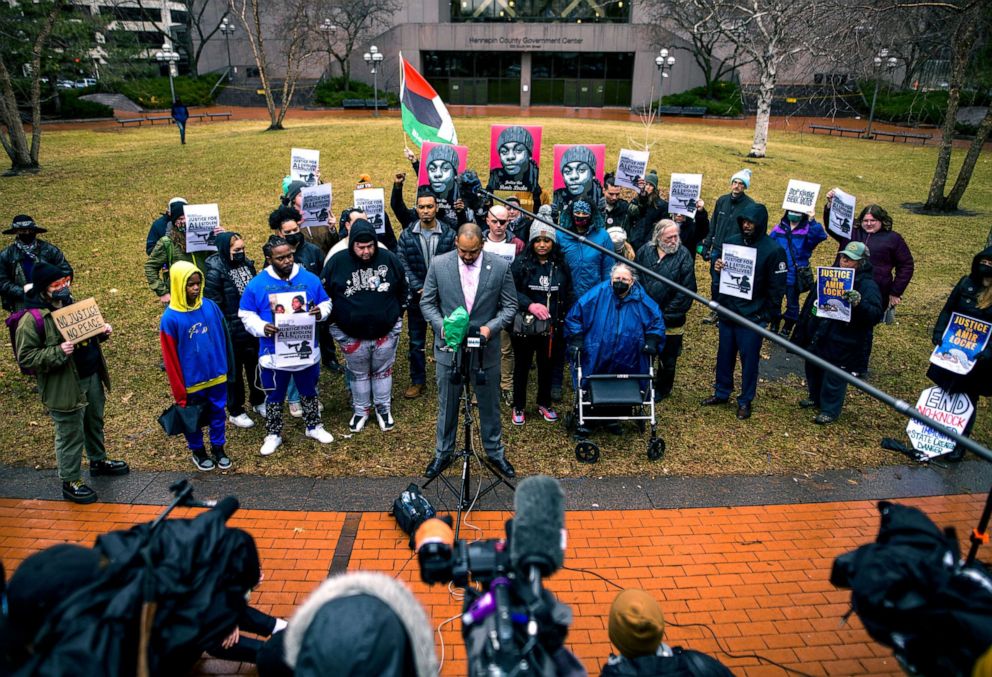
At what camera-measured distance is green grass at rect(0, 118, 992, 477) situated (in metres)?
6.64

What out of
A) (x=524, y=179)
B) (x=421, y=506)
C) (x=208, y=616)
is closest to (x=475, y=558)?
(x=208, y=616)

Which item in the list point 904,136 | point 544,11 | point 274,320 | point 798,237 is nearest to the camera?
point 274,320

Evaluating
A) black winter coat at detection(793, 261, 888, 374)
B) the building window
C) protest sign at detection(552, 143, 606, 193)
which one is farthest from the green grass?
the building window

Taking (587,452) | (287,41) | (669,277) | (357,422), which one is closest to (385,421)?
(357,422)

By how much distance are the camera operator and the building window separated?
153ft

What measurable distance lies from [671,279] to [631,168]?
122 inches

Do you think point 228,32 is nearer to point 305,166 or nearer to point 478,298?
point 305,166

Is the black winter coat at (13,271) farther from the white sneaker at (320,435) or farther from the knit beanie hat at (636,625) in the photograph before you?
the knit beanie hat at (636,625)

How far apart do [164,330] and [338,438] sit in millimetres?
2029

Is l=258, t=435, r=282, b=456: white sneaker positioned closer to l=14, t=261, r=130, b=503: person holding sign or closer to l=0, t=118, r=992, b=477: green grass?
l=0, t=118, r=992, b=477: green grass

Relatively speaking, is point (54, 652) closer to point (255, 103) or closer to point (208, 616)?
point (208, 616)

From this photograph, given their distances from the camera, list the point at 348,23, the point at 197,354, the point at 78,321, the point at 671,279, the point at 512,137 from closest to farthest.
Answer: the point at 78,321 < the point at 197,354 < the point at 671,279 < the point at 512,137 < the point at 348,23

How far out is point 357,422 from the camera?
23.1 ft

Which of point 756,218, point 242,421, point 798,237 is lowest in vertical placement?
point 242,421
